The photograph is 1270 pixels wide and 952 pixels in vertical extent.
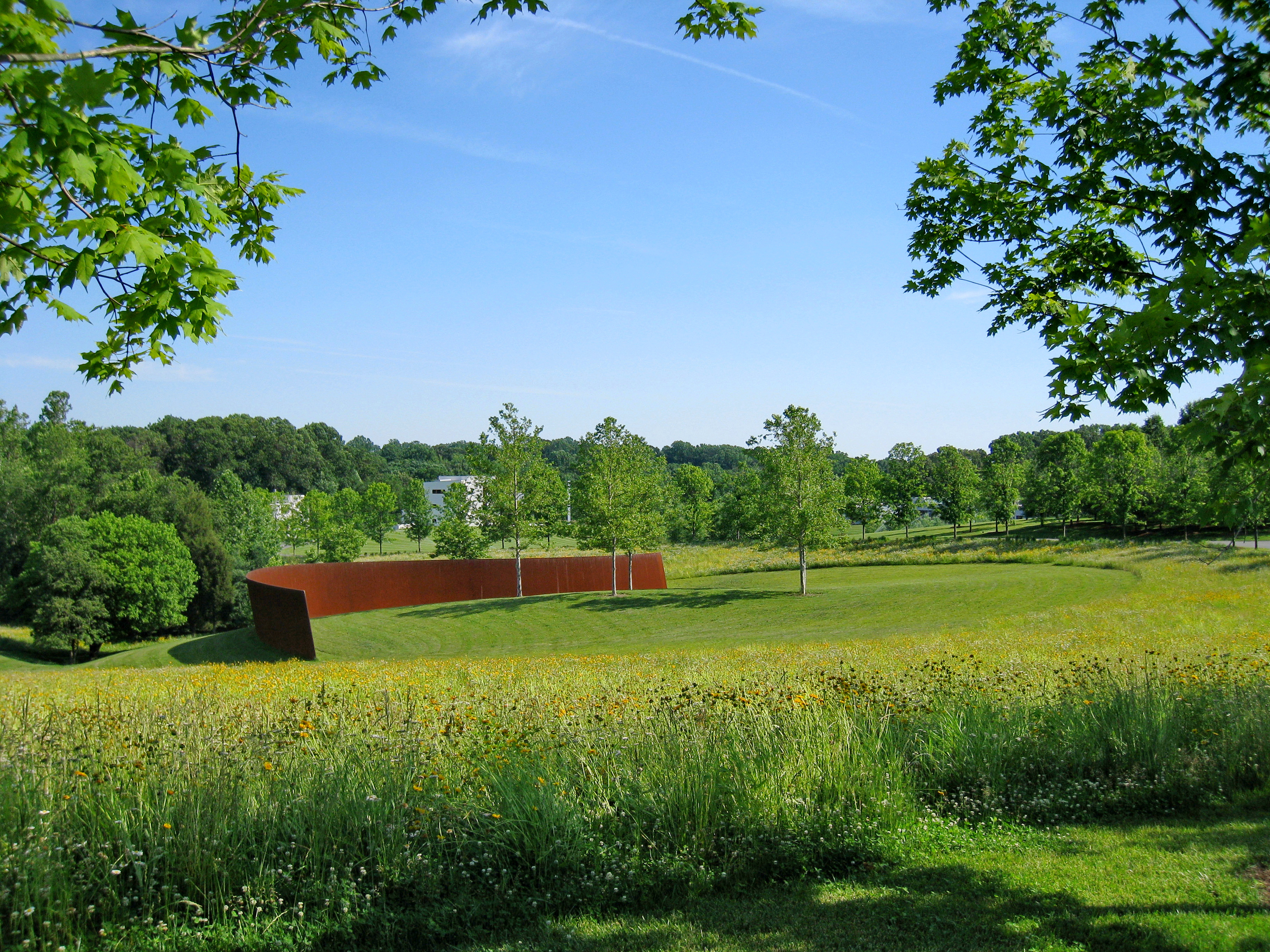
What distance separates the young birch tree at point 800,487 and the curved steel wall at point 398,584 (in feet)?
32.2

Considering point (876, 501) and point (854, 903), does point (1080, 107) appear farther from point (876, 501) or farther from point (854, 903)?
point (876, 501)

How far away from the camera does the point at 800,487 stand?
34250 millimetres

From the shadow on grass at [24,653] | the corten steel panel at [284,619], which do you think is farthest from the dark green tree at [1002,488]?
the shadow on grass at [24,653]

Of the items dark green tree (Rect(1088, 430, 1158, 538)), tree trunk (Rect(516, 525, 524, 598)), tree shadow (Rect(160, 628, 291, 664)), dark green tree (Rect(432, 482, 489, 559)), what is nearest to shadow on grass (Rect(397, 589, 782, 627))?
tree trunk (Rect(516, 525, 524, 598))

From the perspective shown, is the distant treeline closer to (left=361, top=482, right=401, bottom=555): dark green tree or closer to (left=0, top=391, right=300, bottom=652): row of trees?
(left=361, top=482, right=401, bottom=555): dark green tree

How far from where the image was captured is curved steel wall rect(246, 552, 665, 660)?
1037 inches

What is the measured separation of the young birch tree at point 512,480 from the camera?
39031 mm

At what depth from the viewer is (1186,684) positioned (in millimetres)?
7652

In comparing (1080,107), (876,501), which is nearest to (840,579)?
(876,501)

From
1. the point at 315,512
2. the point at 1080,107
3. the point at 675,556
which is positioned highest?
the point at 1080,107

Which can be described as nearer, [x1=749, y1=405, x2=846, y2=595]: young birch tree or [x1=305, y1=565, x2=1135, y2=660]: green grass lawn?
[x1=305, y1=565, x2=1135, y2=660]: green grass lawn

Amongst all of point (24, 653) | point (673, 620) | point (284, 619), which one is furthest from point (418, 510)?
point (673, 620)

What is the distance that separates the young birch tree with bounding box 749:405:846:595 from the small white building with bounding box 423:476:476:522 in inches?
715

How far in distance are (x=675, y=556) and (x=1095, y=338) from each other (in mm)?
53650
